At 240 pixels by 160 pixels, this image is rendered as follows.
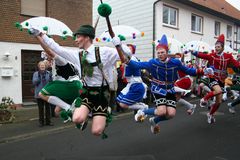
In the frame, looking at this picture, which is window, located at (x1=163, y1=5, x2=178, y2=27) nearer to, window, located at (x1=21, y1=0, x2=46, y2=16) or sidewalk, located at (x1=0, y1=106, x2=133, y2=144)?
window, located at (x1=21, y1=0, x2=46, y2=16)

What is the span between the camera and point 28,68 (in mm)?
13086

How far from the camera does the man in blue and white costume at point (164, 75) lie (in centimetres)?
580

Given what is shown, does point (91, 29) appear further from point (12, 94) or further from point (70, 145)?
point (12, 94)

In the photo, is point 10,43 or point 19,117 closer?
point 19,117

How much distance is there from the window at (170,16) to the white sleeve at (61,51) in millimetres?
14262

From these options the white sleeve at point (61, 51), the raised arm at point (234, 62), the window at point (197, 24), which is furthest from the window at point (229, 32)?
the white sleeve at point (61, 51)

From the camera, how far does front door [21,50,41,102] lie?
42.5 feet

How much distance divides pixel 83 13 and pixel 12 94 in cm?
538

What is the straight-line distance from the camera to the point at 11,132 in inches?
320

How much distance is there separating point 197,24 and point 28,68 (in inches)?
514

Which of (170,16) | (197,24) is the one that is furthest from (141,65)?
(197,24)

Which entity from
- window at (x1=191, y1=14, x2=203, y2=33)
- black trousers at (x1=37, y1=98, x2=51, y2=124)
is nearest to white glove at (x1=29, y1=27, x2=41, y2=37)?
black trousers at (x1=37, y1=98, x2=51, y2=124)

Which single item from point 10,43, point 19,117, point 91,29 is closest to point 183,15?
point 10,43

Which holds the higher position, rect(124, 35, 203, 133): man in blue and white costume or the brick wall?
the brick wall
